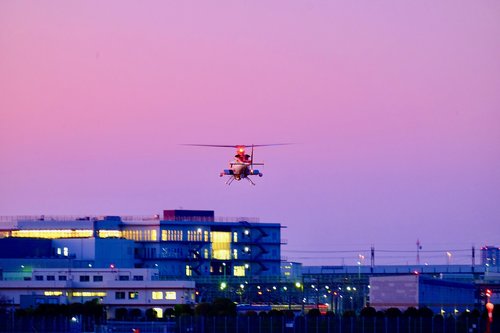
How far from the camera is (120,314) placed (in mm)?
138000

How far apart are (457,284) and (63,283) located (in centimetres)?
3941

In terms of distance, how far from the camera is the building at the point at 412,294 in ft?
427

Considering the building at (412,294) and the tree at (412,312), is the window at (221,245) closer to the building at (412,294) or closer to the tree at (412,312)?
the building at (412,294)

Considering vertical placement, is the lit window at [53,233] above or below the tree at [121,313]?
above

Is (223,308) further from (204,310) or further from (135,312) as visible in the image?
(135,312)

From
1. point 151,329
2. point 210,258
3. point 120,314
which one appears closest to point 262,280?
point 210,258

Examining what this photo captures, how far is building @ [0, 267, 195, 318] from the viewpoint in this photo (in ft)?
477

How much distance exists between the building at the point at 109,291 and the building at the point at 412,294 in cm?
2233

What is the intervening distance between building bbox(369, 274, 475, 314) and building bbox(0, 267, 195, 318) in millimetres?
22328

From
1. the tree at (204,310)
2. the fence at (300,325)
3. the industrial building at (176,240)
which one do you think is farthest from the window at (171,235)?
the fence at (300,325)

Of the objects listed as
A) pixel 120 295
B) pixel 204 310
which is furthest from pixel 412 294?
pixel 120 295

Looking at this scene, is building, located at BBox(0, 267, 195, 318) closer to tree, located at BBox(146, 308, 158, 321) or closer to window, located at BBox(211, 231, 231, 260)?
tree, located at BBox(146, 308, 158, 321)

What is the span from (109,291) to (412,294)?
33016 mm


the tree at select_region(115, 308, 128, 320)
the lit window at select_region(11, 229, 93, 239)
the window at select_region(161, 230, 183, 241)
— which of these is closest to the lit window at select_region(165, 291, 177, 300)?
the tree at select_region(115, 308, 128, 320)
